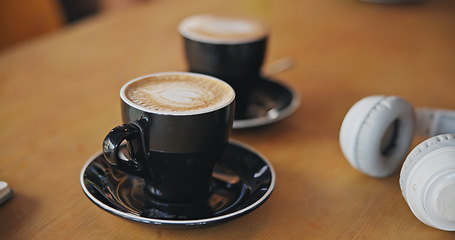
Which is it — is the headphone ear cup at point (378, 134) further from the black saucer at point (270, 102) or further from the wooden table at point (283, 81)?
the black saucer at point (270, 102)

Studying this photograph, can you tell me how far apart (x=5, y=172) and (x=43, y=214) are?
110 mm

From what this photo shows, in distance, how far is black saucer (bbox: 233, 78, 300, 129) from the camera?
0.74 m

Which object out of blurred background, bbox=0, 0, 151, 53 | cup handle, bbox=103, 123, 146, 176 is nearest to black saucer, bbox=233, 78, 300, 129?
cup handle, bbox=103, 123, 146, 176

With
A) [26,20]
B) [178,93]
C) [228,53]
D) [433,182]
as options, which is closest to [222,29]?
[228,53]

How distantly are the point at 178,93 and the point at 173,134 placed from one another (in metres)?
0.07

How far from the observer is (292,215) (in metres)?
0.53

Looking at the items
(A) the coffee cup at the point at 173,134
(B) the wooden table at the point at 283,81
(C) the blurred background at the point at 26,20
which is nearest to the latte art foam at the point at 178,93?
(A) the coffee cup at the point at 173,134

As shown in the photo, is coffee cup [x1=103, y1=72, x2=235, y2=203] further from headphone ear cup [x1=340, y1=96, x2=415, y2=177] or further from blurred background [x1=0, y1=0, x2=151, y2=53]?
blurred background [x1=0, y1=0, x2=151, y2=53]

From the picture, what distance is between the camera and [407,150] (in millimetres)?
605

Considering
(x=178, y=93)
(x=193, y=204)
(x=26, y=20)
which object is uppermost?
(x=178, y=93)

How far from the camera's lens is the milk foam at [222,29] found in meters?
0.74

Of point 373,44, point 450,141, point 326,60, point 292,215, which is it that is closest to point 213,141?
point 292,215

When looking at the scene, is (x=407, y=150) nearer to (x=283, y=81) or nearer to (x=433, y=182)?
(x=433, y=182)

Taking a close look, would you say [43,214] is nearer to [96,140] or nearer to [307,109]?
[96,140]
